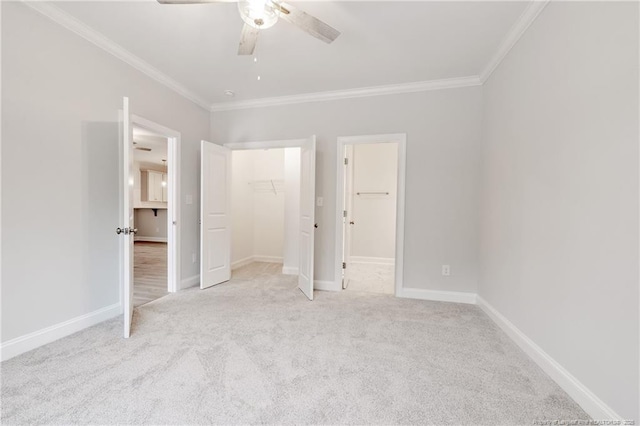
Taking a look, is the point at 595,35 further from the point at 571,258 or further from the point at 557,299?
the point at 557,299

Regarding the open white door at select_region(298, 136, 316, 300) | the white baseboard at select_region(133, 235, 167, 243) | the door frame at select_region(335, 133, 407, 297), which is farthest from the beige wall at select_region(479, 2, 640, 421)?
the white baseboard at select_region(133, 235, 167, 243)

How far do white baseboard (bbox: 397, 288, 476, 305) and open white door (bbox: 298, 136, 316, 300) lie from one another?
1.18 m

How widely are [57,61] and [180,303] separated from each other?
8.13 feet

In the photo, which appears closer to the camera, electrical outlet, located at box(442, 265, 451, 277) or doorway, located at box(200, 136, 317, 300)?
electrical outlet, located at box(442, 265, 451, 277)

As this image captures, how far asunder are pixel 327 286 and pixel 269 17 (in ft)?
9.74

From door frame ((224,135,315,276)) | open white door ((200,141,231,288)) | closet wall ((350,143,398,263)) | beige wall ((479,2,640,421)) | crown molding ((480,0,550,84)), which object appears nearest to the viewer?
beige wall ((479,2,640,421))

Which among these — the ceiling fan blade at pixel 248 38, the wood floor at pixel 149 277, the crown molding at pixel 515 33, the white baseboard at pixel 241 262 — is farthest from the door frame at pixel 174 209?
the crown molding at pixel 515 33

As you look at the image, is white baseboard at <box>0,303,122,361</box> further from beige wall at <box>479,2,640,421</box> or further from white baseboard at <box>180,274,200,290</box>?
beige wall at <box>479,2,640,421</box>

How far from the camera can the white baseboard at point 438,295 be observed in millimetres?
3104

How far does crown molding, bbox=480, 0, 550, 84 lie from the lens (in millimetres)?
1883

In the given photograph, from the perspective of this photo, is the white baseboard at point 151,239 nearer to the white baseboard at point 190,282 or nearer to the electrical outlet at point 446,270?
the white baseboard at point 190,282

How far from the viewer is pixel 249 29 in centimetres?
177

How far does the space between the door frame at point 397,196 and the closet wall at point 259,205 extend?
1.68 meters

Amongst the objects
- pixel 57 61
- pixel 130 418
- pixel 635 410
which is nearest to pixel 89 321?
pixel 130 418
